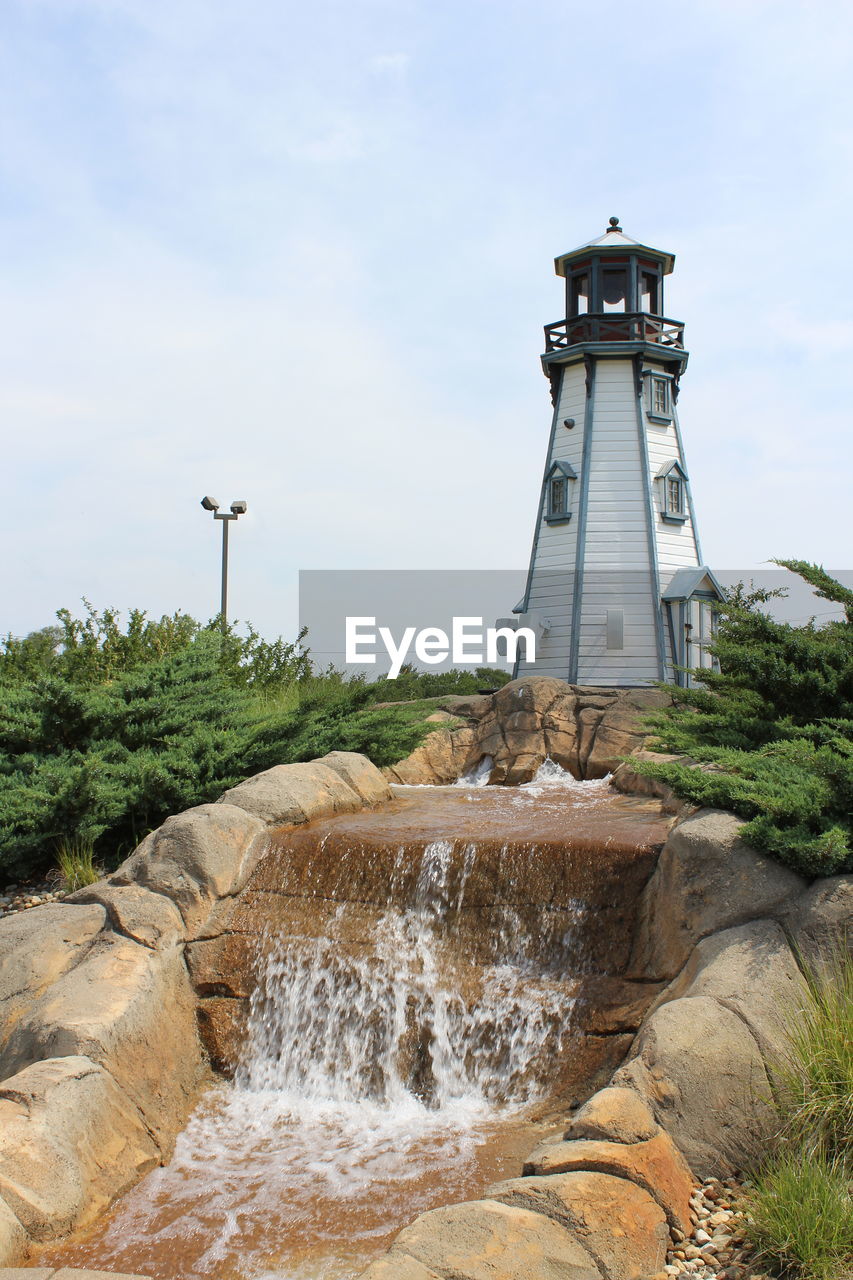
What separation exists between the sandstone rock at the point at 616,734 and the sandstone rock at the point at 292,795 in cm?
849

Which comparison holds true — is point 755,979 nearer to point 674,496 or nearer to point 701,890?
point 701,890

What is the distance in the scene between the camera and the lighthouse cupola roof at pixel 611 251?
23000mm

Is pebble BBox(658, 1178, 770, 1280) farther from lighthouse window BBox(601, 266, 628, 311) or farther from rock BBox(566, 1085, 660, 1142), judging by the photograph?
lighthouse window BBox(601, 266, 628, 311)

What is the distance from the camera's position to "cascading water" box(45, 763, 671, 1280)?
5324mm

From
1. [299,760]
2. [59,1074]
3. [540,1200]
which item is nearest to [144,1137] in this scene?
[59,1074]

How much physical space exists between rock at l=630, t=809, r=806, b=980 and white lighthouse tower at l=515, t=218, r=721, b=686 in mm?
15328

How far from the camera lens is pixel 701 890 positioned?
6.40m

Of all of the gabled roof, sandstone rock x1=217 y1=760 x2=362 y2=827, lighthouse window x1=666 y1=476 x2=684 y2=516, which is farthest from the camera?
lighthouse window x1=666 y1=476 x2=684 y2=516

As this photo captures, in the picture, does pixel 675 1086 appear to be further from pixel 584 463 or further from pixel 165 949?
pixel 584 463

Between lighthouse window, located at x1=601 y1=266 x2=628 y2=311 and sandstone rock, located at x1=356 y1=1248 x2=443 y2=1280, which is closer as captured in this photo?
sandstone rock, located at x1=356 y1=1248 x2=443 y2=1280

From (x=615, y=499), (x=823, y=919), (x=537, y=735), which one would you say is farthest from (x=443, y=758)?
(x=823, y=919)

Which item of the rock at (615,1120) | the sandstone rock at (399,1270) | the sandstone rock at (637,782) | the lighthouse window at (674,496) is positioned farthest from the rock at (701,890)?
the lighthouse window at (674,496)

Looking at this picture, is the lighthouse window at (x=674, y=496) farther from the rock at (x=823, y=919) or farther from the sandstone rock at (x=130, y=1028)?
the sandstone rock at (x=130, y=1028)

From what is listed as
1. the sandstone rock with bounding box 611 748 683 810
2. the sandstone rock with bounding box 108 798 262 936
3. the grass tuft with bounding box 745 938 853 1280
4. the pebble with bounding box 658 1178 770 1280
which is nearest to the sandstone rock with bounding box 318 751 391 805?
the sandstone rock with bounding box 108 798 262 936
